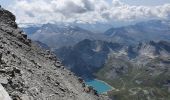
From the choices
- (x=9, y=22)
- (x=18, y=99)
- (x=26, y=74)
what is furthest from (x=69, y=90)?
(x=9, y=22)

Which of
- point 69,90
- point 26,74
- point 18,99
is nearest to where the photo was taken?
point 18,99

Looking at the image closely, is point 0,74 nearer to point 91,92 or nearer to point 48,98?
point 48,98

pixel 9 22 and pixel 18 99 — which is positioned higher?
pixel 9 22

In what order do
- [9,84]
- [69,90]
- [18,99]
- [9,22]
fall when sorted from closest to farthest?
[18,99]
[9,84]
[69,90]
[9,22]

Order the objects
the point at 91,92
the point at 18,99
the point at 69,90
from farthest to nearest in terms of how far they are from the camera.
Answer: the point at 91,92 → the point at 69,90 → the point at 18,99

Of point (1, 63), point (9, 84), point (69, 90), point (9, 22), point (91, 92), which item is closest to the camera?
point (9, 84)

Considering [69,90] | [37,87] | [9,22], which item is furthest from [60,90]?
[9,22]

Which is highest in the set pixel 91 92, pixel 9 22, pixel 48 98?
pixel 9 22

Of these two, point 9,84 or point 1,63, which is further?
point 1,63

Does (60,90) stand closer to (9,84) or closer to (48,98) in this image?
(48,98)
